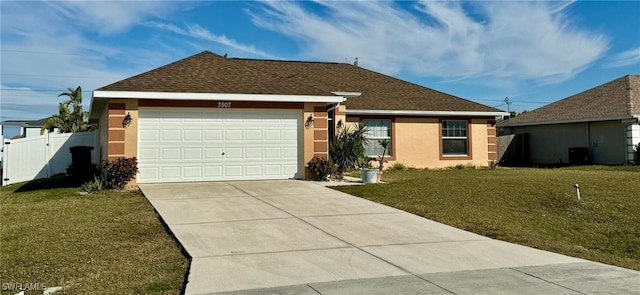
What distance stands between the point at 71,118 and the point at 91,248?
28392 millimetres

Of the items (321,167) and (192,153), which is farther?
(321,167)

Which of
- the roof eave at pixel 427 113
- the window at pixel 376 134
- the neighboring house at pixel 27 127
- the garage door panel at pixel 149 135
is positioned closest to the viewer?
the garage door panel at pixel 149 135

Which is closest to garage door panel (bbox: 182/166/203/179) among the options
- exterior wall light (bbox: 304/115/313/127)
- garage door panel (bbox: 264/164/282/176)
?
garage door panel (bbox: 264/164/282/176)

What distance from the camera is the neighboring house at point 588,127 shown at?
23156 millimetres

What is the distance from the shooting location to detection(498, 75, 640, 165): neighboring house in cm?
2316

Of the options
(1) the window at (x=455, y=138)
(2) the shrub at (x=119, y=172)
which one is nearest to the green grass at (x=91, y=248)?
(2) the shrub at (x=119, y=172)

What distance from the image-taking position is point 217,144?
1499 centimetres

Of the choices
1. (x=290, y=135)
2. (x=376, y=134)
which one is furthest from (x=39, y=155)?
(x=376, y=134)

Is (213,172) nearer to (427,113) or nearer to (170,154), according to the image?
(170,154)

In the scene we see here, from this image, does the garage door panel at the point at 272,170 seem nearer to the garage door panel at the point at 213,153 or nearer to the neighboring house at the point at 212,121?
the neighboring house at the point at 212,121

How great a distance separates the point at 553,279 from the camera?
5.75 meters

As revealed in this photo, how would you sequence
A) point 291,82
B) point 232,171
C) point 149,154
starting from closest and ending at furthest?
1. point 149,154
2. point 232,171
3. point 291,82

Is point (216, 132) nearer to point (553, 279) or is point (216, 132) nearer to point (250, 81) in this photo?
point (250, 81)

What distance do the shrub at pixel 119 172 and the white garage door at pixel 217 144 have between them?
0.60 metres
